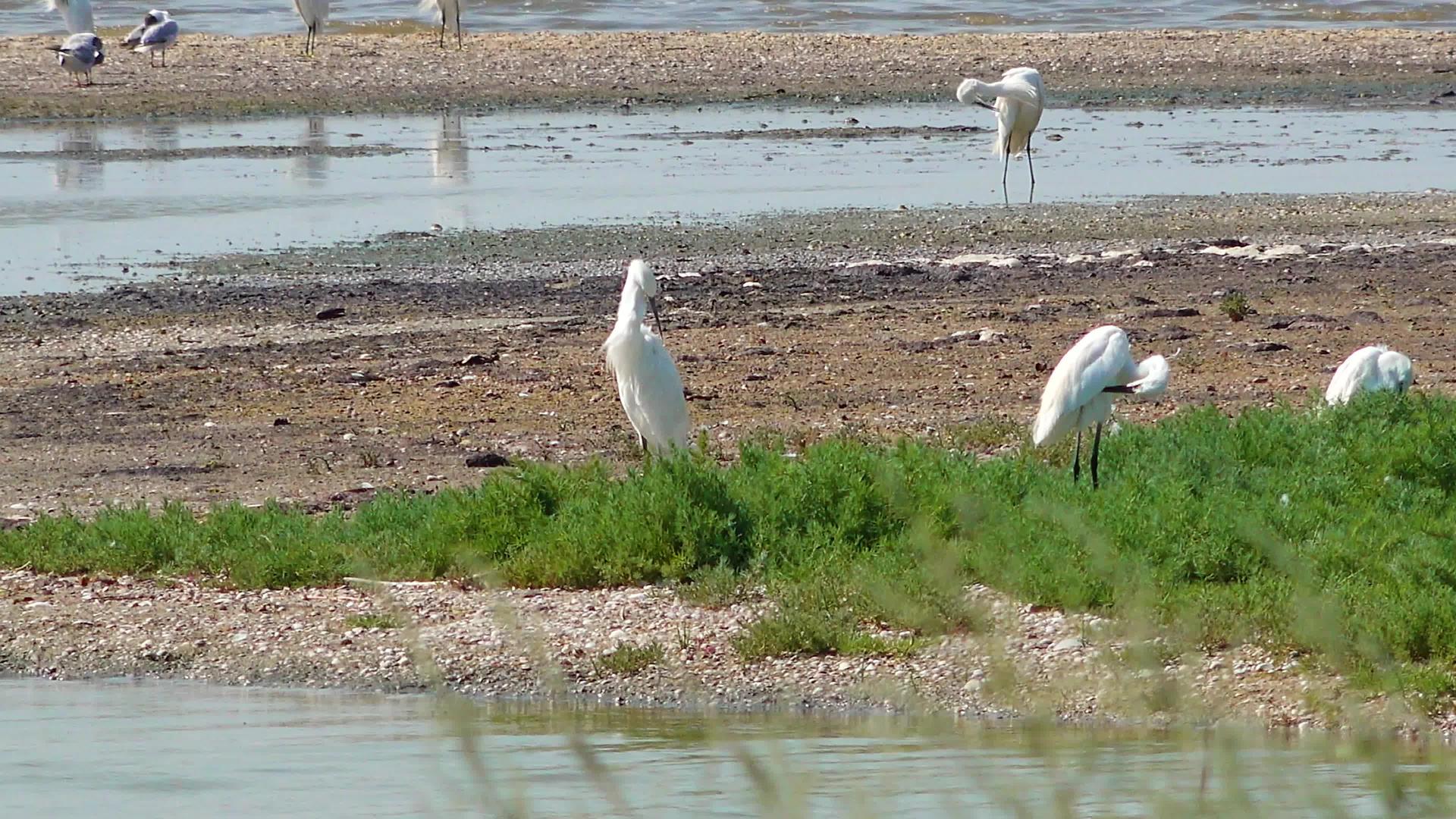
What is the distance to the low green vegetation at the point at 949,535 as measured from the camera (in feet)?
23.1

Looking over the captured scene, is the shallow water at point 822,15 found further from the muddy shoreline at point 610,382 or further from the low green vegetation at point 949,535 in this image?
the low green vegetation at point 949,535

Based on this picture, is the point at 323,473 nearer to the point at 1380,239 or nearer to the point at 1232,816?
the point at 1232,816

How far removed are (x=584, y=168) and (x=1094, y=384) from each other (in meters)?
15.8

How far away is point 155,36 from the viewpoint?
33656 mm

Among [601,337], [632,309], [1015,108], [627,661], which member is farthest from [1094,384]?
[1015,108]

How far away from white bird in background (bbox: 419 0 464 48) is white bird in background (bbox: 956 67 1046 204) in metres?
15.8

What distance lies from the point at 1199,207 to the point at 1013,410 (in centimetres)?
880

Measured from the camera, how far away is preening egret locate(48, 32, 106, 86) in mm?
31984

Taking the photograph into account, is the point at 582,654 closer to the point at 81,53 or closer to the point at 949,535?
the point at 949,535

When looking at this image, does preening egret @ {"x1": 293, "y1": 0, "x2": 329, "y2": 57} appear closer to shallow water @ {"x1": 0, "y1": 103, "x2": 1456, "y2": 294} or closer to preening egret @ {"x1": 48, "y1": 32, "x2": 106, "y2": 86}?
preening egret @ {"x1": 48, "y1": 32, "x2": 106, "y2": 86}

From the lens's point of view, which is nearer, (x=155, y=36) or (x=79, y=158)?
(x=79, y=158)

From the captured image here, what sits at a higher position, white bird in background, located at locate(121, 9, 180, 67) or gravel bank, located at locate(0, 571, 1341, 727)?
white bird in background, located at locate(121, 9, 180, 67)

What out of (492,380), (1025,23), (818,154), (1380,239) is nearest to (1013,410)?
(492,380)

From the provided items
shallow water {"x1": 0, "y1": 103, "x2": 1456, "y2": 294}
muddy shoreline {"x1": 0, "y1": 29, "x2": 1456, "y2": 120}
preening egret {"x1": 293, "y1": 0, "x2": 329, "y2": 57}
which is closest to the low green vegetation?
shallow water {"x1": 0, "y1": 103, "x2": 1456, "y2": 294}
